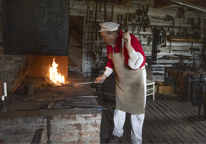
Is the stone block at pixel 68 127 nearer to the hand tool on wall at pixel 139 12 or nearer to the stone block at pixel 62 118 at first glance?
the stone block at pixel 62 118

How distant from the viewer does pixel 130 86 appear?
126 inches

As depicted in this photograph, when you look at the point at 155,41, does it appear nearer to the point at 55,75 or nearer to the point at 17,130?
the point at 55,75

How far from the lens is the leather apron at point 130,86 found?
3.16 metres

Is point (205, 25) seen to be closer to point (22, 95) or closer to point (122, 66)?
point (122, 66)

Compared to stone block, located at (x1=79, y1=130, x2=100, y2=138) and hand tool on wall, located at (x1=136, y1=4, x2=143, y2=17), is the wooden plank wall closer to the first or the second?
hand tool on wall, located at (x1=136, y1=4, x2=143, y2=17)

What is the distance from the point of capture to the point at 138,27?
7.41 metres

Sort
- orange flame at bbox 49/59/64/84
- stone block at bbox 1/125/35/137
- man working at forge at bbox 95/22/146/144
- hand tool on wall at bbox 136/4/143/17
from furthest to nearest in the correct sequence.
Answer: hand tool on wall at bbox 136/4/143/17 < orange flame at bbox 49/59/64/84 < man working at forge at bbox 95/22/146/144 < stone block at bbox 1/125/35/137

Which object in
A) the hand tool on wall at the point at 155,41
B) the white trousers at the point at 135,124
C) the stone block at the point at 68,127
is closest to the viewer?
the stone block at the point at 68,127

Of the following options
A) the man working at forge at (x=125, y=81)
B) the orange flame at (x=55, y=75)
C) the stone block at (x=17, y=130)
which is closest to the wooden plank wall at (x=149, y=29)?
the orange flame at (x=55, y=75)

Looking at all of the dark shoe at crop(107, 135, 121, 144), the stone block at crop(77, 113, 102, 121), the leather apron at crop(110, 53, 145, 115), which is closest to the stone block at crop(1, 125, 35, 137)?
the stone block at crop(77, 113, 102, 121)

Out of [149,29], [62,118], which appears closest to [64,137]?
[62,118]

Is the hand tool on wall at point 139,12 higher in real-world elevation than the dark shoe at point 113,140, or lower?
higher

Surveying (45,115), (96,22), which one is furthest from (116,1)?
(45,115)

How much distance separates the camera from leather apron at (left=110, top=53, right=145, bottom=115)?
10.4 feet
